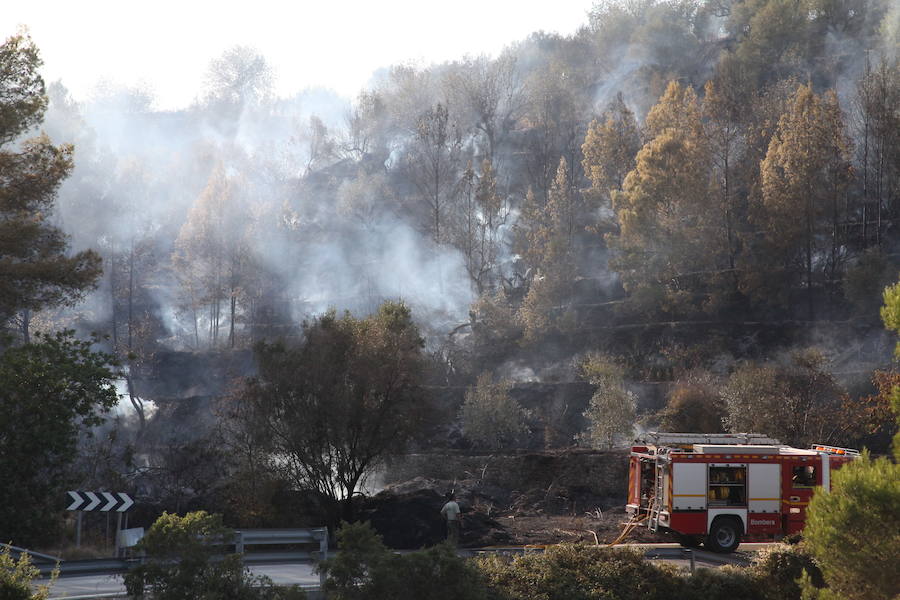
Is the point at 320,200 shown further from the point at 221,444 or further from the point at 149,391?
the point at 221,444

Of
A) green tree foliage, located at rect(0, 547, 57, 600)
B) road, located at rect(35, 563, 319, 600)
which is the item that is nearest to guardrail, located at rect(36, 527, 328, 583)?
road, located at rect(35, 563, 319, 600)

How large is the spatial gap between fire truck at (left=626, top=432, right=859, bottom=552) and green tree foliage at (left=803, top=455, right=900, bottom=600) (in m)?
7.49

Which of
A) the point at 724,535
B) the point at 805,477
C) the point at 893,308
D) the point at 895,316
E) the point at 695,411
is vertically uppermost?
the point at 893,308

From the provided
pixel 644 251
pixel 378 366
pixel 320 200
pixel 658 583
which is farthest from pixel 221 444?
pixel 320 200

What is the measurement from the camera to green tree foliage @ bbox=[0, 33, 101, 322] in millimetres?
22453

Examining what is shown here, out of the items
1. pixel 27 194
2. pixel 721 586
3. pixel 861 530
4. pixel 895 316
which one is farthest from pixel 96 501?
pixel 895 316

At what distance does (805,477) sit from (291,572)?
1123cm

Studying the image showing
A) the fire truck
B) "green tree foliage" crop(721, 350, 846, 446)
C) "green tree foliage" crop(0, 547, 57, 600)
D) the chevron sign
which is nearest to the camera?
"green tree foliage" crop(0, 547, 57, 600)

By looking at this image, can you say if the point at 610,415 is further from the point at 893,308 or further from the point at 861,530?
the point at 893,308

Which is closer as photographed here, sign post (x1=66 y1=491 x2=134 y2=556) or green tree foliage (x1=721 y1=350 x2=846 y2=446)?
sign post (x1=66 y1=491 x2=134 y2=556)

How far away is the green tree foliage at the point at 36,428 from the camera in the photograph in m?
19.6

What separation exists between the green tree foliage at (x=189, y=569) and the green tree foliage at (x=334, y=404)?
13.9 metres

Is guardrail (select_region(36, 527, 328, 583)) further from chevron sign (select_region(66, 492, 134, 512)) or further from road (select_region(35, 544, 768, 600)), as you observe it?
chevron sign (select_region(66, 492, 134, 512))

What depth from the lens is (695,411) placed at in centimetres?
3491
